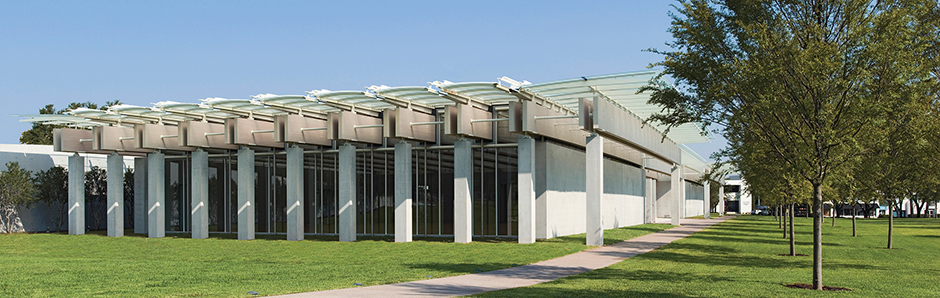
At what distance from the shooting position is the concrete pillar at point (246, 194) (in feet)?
106

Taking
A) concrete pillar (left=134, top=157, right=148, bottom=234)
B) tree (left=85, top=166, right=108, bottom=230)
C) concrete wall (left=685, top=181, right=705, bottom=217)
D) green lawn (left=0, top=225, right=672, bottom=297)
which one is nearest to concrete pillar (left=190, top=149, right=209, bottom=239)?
green lawn (left=0, top=225, right=672, bottom=297)

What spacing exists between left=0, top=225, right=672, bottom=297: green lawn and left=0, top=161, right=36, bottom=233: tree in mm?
6667

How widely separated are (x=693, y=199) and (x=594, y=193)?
65639 millimetres

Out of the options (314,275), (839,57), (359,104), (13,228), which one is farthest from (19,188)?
(839,57)

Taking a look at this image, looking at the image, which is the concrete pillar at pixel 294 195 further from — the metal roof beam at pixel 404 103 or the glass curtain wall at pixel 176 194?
the glass curtain wall at pixel 176 194

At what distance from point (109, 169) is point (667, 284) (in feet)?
105

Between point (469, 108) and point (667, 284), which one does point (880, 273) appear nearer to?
point (667, 284)

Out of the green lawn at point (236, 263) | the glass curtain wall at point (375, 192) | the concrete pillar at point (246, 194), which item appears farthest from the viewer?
the concrete pillar at point (246, 194)

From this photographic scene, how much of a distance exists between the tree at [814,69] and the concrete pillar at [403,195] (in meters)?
15.1

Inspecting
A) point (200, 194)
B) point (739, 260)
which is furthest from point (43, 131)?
point (739, 260)

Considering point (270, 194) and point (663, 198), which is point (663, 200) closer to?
point (663, 198)

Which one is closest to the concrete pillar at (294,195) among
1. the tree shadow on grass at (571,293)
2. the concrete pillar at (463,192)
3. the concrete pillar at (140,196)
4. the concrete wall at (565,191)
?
the concrete pillar at (463,192)

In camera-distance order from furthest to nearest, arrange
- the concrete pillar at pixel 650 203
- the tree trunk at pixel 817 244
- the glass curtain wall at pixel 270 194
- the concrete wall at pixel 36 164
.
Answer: the concrete pillar at pixel 650 203 < the concrete wall at pixel 36 164 < the glass curtain wall at pixel 270 194 < the tree trunk at pixel 817 244

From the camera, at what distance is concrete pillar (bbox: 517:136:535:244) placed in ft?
88.3
